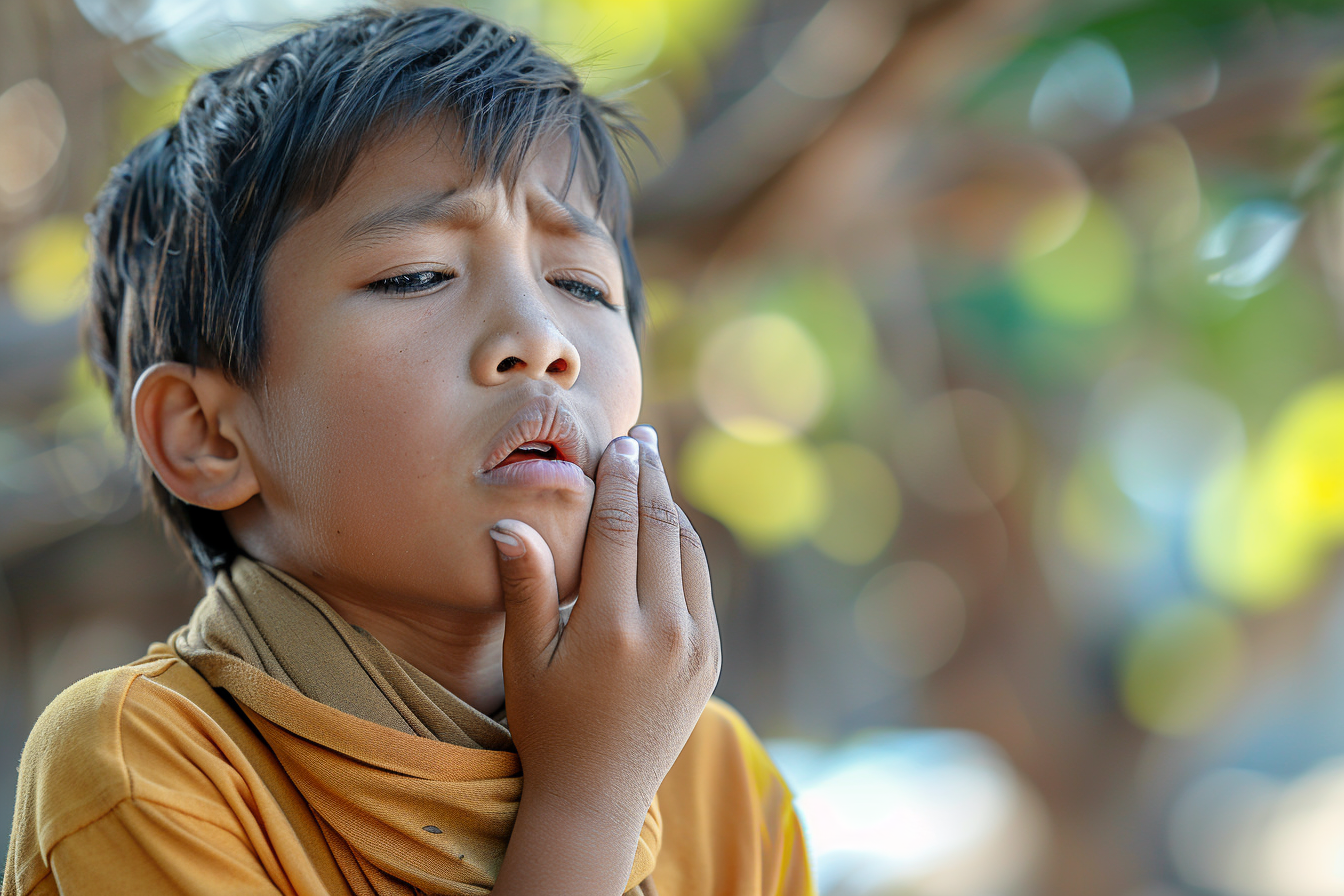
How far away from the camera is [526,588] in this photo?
0.81 m

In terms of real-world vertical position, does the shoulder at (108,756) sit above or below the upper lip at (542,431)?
below

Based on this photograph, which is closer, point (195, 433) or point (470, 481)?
point (470, 481)

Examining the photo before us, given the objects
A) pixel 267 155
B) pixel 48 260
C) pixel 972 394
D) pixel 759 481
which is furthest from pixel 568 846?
pixel 759 481

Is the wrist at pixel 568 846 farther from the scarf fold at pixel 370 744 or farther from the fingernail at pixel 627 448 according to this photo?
the fingernail at pixel 627 448

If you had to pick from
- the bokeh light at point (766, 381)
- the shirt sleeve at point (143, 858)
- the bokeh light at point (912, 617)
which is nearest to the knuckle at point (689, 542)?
the shirt sleeve at point (143, 858)

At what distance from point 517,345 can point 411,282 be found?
116 millimetres

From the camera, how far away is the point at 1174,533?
132 inches

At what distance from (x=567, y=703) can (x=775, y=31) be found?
8.20 ft

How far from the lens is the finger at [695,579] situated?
2.94ft

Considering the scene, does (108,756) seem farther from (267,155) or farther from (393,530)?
(267,155)

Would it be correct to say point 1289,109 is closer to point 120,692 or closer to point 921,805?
point 921,805

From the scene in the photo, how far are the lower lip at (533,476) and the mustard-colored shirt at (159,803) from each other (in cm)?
22

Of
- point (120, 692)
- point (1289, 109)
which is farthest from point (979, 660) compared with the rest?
point (120, 692)

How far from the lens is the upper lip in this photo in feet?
2.69
